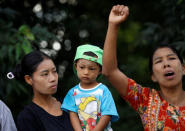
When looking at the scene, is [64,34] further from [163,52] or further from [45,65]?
[163,52]

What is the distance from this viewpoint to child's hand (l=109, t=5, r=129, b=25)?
2193 mm

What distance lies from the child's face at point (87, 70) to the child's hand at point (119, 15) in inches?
16.5

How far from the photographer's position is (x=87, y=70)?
2.46 m

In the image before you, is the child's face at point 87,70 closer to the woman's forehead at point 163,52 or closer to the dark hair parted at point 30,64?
the dark hair parted at point 30,64

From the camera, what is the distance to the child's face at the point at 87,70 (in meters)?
2.46

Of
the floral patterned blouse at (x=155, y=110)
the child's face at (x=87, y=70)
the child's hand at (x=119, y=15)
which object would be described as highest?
the child's hand at (x=119, y=15)

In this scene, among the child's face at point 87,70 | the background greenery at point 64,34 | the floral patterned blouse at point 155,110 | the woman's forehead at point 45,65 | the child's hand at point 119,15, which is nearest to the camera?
the child's hand at point 119,15

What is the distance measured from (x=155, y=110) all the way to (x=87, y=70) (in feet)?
1.96

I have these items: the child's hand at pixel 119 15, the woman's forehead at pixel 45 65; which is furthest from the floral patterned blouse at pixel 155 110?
the woman's forehead at pixel 45 65

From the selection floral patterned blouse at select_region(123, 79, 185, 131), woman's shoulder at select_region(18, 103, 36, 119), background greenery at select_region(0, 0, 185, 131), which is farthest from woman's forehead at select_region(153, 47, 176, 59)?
background greenery at select_region(0, 0, 185, 131)

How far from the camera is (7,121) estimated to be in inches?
100.0

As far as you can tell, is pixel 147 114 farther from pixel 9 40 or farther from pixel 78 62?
pixel 9 40

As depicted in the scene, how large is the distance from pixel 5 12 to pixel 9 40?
1.66 ft

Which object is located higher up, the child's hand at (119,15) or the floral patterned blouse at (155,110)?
the child's hand at (119,15)
